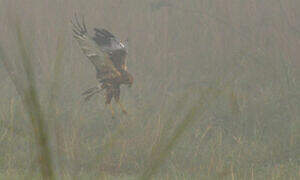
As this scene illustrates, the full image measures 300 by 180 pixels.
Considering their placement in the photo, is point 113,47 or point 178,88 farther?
point 178,88

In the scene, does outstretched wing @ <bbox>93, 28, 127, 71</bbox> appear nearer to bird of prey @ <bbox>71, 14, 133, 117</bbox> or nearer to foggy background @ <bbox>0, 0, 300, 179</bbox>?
bird of prey @ <bbox>71, 14, 133, 117</bbox>

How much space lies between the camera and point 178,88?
3543 millimetres

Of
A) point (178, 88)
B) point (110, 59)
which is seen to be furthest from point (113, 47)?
point (178, 88)

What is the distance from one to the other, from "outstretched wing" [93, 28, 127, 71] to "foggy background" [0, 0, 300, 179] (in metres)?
0.44

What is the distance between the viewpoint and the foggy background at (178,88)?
229cm

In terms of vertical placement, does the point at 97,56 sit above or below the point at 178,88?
above

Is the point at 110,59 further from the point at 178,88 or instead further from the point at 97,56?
the point at 178,88

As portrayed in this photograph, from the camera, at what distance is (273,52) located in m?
3.60

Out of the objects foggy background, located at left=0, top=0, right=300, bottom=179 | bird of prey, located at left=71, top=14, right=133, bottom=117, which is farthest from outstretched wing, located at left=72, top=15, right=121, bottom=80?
foggy background, located at left=0, top=0, right=300, bottom=179

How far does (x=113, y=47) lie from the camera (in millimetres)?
1541

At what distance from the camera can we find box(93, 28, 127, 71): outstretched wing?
1526 millimetres

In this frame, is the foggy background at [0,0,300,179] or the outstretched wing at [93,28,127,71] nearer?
the outstretched wing at [93,28,127,71]

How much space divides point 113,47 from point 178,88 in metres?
2.04

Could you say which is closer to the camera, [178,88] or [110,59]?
[110,59]
